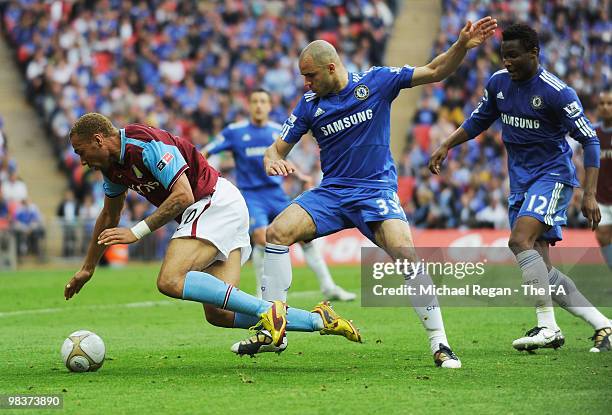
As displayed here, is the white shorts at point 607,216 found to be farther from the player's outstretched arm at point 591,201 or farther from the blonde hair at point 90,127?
the blonde hair at point 90,127

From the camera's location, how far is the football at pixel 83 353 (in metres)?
8.32

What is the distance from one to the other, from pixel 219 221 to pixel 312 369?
1381mm

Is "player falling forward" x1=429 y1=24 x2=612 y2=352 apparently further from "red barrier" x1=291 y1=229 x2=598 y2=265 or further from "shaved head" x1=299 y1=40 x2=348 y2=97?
"red barrier" x1=291 y1=229 x2=598 y2=265

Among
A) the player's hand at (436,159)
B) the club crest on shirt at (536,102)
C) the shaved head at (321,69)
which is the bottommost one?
the player's hand at (436,159)

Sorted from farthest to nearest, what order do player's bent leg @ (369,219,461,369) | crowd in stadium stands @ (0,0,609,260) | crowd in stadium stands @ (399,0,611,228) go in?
crowd in stadium stands @ (0,0,609,260) → crowd in stadium stands @ (399,0,611,228) → player's bent leg @ (369,219,461,369)

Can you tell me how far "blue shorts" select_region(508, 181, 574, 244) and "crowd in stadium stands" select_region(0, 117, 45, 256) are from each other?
1589 cm

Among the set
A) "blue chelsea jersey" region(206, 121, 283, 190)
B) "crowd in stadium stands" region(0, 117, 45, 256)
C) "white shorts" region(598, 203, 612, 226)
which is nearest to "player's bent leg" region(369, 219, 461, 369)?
"blue chelsea jersey" region(206, 121, 283, 190)

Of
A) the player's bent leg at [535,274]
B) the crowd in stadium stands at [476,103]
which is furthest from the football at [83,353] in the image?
the crowd in stadium stands at [476,103]

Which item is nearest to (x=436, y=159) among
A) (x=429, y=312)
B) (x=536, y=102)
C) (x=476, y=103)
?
(x=536, y=102)

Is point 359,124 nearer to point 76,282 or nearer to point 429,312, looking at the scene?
point 429,312

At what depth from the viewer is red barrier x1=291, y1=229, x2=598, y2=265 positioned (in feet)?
75.5

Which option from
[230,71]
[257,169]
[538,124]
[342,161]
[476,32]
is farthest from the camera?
[230,71]

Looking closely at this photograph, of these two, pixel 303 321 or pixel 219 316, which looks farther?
pixel 219 316

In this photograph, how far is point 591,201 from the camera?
29.8 ft
